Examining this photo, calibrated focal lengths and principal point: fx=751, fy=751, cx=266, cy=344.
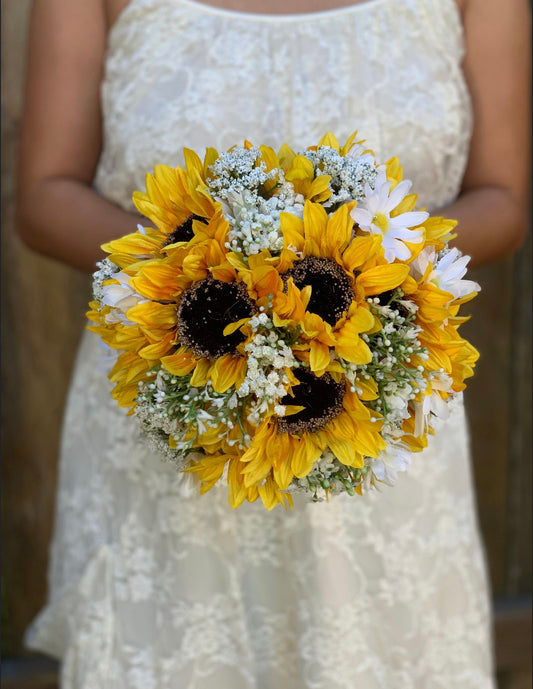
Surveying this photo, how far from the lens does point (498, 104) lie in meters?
1.11

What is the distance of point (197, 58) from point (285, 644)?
2.70 ft

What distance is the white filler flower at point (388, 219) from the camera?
66 centimetres

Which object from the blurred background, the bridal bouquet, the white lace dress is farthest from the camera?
the blurred background

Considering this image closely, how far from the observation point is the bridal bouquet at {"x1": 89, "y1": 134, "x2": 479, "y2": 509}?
2.07 ft

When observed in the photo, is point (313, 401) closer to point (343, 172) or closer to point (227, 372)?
point (227, 372)

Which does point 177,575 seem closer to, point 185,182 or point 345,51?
point 185,182

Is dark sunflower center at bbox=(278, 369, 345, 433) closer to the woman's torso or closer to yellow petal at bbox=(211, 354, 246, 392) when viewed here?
yellow petal at bbox=(211, 354, 246, 392)

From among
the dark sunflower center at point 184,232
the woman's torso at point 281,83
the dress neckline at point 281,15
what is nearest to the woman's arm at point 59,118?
the woman's torso at point 281,83

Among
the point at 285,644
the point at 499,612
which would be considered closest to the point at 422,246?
the point at 285,644

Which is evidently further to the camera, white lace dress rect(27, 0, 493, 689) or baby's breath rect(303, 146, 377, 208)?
white lace dress rect(27, 0, 493, 689)

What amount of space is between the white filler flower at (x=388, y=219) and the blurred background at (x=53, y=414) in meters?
1.11

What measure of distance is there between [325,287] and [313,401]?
101mm

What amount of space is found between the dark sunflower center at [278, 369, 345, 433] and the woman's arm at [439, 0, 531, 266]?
1.69 feet

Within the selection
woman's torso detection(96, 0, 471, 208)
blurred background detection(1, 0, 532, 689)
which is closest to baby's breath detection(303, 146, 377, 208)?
woman's torso detection(96, 0, 471, 208)
